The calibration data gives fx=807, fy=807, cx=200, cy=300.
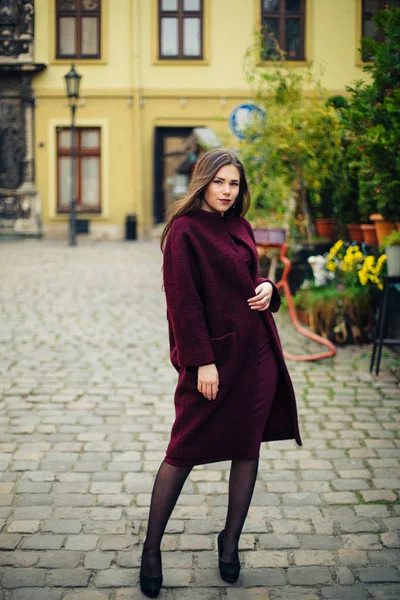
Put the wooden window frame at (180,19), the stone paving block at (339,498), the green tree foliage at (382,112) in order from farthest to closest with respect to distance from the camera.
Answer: the wooden window frame at (180,19)
the green tree foliage at (382,112)
the stone paving block at (339,498)

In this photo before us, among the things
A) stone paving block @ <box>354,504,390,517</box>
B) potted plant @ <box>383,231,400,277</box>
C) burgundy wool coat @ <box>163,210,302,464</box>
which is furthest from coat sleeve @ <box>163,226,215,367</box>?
potted plant @ <box>383,231,400,277</box>

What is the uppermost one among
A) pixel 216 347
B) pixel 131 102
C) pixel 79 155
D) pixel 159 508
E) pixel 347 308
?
pixel 131 102

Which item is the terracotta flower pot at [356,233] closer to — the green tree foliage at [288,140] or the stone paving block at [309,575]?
the green tree foliage at [288,140]

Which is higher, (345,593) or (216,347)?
(216,347)

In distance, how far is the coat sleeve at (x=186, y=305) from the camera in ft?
9.47

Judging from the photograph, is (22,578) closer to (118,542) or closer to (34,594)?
(34,594)

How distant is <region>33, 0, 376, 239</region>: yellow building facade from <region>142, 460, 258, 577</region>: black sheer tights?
2020cm

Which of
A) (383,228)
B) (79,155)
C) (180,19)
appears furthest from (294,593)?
(79,155)

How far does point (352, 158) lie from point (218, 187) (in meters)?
7.09

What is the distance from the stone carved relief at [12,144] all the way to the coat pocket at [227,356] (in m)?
21.5

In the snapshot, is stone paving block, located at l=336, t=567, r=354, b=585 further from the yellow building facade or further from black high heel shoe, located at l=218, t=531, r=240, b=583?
the yellow building facade

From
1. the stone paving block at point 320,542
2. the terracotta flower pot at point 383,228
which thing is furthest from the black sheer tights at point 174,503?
the terracotta flower pot at point 383,228

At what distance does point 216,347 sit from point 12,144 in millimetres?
21735

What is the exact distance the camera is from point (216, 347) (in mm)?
2941
